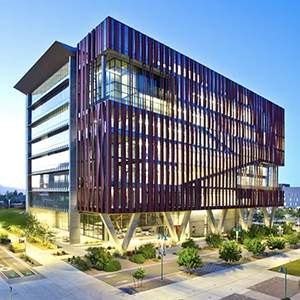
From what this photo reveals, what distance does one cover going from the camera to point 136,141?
157 ft

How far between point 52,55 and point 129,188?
3038cm

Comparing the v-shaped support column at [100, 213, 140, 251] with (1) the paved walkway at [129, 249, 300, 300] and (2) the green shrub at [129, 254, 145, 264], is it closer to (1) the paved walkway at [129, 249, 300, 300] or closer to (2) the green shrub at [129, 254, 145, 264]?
(2) the green shrub at [129, 254, 145, 264]

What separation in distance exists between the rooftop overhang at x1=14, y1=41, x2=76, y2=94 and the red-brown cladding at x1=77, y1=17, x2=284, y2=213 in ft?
11.6

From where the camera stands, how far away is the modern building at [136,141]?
47031 millimetres

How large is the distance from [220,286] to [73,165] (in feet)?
107

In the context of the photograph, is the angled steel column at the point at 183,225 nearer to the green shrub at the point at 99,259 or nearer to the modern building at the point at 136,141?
the modern building at the point at 136,141

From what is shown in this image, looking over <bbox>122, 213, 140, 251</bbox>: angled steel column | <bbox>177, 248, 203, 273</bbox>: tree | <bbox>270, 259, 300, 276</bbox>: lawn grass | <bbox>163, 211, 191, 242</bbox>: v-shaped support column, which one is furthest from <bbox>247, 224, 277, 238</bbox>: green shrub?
<bbox>177, 248, 203, 273</bbox>: tree

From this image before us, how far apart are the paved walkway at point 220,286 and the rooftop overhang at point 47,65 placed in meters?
42.6

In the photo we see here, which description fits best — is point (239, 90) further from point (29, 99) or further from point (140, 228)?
point (29, 99)

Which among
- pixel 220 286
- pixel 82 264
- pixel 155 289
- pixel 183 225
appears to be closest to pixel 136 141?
pixel 183 225

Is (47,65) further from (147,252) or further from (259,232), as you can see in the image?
(259,232)

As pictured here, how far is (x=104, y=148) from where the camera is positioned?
45.8m

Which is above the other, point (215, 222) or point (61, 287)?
point (61, 287)

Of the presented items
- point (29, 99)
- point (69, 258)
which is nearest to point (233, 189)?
point (69, 258)
